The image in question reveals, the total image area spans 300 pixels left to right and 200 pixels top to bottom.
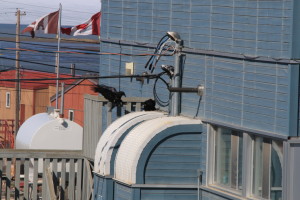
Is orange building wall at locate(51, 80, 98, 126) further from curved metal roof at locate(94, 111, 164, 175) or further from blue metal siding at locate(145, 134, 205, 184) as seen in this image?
blue metal siding at locate(145, 134, 205, 184)

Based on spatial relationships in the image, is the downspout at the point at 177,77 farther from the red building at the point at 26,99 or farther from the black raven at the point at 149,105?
the red building at the point at 26,99

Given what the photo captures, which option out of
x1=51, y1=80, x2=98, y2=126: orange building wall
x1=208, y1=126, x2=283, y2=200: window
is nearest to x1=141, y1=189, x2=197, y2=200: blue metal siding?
x1=208, y1=126, x2=283, y2=200: window

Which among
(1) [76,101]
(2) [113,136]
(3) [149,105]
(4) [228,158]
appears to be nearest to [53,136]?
(3) [149,105]

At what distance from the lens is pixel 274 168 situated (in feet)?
48.3

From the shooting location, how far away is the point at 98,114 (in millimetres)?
20406

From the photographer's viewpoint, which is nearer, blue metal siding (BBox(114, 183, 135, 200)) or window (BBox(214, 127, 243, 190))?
window (BBox(214, 127, 243, 190))

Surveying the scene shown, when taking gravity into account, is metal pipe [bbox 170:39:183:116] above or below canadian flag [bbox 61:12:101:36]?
below

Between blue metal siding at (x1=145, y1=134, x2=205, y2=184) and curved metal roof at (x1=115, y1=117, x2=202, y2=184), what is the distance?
18 centimetres

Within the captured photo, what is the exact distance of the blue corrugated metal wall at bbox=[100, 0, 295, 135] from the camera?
14484 millimetres

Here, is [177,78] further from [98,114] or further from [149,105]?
[98,114]

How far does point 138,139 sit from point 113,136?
1.33 m

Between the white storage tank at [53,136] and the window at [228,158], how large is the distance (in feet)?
34.1

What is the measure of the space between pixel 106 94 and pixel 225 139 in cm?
400

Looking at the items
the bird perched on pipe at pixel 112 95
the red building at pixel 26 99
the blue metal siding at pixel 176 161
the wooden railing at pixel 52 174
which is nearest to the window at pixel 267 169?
the blue metal siding at pixel 176 161
